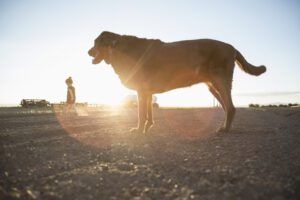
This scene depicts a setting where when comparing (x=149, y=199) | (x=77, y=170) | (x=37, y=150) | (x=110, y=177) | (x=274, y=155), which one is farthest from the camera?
(x=37, y=150)

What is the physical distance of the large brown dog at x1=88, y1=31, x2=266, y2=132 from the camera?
710 centimetres

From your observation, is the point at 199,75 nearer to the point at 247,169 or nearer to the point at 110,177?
the point at 247,169

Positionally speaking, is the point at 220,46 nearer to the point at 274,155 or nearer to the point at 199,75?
the point at 199,75

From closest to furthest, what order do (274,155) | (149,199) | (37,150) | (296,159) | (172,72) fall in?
1. (149,199)
2. (296,159)
3. (274,155)
4. (37,150)
5. (172,72)

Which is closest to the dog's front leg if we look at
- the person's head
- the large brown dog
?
the large brown dog

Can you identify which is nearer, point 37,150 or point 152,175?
point 152,175

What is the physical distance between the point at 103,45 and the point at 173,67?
193 centimetres

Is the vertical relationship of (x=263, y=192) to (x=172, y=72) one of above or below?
below

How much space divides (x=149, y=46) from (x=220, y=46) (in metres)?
1.64

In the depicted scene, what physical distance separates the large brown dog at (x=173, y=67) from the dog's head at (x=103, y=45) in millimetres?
337

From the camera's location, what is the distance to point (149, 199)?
93.4 inches

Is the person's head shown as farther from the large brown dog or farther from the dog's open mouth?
the large brown dog

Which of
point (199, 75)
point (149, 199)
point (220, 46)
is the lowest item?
point (149, 199)

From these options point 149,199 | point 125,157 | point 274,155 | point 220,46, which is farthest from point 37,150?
point 220,46
